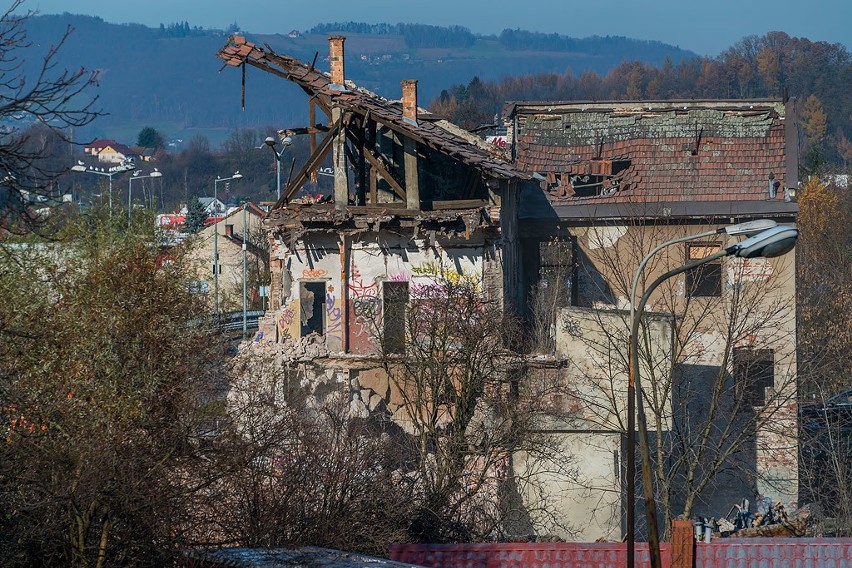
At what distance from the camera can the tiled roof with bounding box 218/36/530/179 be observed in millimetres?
28484

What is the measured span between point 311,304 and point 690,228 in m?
10.1

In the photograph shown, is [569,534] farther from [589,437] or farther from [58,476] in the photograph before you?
[58,476]

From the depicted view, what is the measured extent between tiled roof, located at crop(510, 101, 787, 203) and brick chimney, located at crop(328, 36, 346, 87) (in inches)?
232

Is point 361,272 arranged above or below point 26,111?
below

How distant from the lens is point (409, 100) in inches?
1179

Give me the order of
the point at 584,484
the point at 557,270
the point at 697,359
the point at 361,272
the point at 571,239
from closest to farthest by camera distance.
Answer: the point at 584,484 → the point at 361,272 → the point at 697,359 → the point at 557,270 → the point at 571,239

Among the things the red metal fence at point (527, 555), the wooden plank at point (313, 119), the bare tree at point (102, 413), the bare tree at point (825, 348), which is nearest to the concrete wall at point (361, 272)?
the wooden plank at point (313, 119)

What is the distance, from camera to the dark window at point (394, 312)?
28.8m

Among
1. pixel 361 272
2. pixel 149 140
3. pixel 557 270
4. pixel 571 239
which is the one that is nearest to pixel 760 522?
Result: pixel 557 270

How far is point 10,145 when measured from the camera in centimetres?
1315

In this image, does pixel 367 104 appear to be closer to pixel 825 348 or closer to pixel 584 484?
pixel 584 484

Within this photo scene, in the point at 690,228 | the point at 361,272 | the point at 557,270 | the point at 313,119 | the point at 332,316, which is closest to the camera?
the point at 361,272

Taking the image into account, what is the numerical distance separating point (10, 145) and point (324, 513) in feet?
32.2

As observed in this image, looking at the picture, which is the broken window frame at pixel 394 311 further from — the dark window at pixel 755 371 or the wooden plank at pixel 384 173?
the dark window at pixel 755 371
